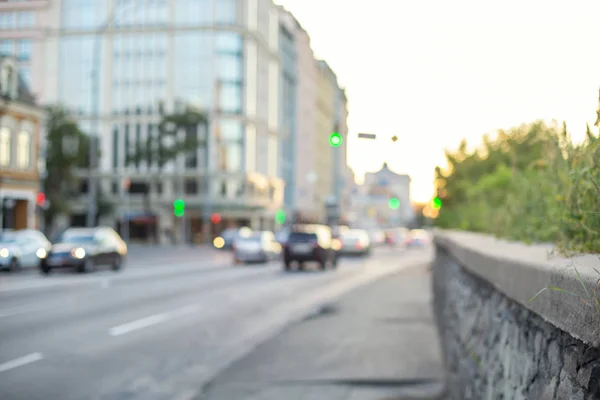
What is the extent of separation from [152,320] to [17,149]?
92.5ft

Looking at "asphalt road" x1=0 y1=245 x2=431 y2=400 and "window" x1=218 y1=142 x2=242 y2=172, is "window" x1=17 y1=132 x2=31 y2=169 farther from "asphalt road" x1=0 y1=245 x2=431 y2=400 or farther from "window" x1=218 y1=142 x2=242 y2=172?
"window" x1=218 y1=142 x2=242 y2=172

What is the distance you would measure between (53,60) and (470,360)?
50.4 m

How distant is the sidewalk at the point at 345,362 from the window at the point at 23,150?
28.0 metres

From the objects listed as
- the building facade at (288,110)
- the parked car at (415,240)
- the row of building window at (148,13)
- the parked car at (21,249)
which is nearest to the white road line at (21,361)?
the parked car at (21,249)

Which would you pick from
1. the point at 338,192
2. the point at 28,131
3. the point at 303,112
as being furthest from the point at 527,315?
the point at 338,192

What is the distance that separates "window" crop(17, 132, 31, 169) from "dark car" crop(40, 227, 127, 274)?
11.6 metres

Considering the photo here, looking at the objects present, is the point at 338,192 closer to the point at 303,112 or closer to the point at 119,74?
the point at 303,112

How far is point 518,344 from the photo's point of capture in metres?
3.89

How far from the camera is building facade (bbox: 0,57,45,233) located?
3862cm

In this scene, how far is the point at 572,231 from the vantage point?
4914 millimetres

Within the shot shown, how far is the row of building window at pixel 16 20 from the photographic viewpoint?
689 inches

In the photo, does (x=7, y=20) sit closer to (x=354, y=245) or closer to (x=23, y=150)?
(x=23, y=150)

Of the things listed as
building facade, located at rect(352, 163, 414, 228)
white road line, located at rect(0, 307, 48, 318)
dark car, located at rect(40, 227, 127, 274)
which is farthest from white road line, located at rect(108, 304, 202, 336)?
building facade, located at rect(352, 163, 414, 228)

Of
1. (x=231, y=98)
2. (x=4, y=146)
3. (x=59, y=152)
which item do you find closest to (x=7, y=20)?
(x=4, y=146)
